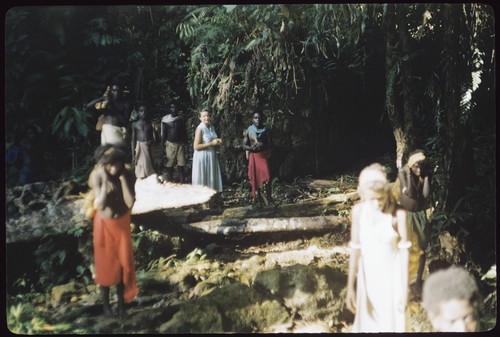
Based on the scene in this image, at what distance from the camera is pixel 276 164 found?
13.7 feet

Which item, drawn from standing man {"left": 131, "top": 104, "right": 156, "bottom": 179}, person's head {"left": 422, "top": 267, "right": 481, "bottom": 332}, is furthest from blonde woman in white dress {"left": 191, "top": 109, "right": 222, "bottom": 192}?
person's head {"left": 422, "top": 267, "right": 481, "bottom": 332}

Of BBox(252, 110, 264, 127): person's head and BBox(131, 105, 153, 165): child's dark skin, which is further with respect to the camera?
BBox(252, 110, 264, 127): person's head

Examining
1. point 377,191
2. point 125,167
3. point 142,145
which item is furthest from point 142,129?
point 377,191

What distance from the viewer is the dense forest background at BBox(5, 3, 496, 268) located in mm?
3828

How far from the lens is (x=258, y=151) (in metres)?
4.10

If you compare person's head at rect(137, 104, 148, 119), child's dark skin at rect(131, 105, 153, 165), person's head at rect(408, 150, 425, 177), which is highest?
person's head at rect(137, 104, 148, 119)

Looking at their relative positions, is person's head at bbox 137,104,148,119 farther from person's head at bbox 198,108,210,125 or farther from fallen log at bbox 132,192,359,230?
fallen log at bbox 132,192,359,230

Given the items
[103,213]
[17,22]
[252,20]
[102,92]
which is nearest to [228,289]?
[103,213]

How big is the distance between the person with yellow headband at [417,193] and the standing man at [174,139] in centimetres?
176

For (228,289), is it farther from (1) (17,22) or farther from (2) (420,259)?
(1) (17,22)

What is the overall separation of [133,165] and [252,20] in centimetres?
158

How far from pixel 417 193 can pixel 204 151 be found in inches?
68.8

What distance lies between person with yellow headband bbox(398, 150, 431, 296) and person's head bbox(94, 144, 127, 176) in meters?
2.15

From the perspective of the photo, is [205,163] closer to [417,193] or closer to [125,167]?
[125,167]
